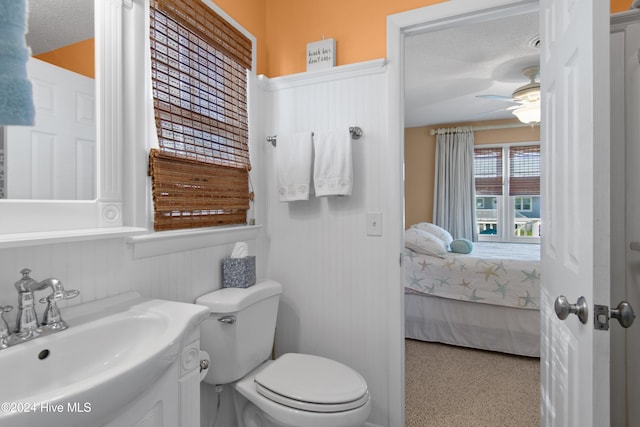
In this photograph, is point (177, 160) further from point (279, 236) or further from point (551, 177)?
point (551, 177)

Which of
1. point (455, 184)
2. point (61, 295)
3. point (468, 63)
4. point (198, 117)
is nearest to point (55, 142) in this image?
point (61, 295)

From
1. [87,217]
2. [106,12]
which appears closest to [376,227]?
[87,217]

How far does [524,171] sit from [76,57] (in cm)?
541

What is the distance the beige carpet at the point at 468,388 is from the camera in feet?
6.34

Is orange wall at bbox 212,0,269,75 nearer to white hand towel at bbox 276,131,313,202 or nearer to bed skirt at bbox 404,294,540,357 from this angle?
white hand towel at bbox 276,131,313,202

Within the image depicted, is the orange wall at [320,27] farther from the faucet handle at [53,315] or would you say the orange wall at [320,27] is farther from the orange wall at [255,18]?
the faucet handle at [53,315]

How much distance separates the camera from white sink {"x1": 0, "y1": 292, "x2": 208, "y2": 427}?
23.1 inches

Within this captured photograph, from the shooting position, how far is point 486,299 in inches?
109

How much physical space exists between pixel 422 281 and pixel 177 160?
→ 2.31m

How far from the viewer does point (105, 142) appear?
1142 millimetres

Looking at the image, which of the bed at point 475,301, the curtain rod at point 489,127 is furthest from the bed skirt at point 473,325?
the curtain rod at point 489,127

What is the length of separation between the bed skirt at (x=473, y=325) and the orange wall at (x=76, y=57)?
2731 millimetres

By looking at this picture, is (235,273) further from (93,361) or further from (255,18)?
(255,18)

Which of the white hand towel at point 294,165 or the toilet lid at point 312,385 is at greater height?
the white hand towel at point 294,165
